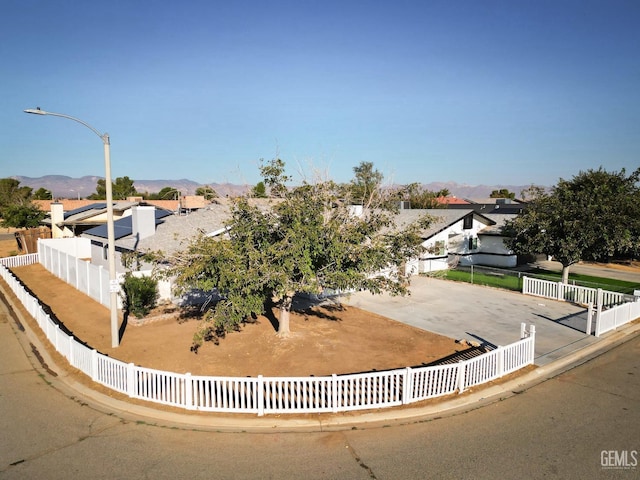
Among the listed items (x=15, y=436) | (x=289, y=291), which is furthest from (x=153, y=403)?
(x=289, y=291)

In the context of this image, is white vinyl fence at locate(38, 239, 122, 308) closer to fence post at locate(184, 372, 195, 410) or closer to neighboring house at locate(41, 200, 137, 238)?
neighboring house at locate(41, 200, 137, 238)

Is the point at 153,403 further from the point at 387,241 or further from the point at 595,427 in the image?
the point at 595,427

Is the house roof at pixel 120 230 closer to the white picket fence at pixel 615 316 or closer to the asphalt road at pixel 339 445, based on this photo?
the asphalt road at pixel 339 445

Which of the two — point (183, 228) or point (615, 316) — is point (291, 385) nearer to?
point (615, 316)

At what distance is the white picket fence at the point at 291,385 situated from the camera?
8742 mm

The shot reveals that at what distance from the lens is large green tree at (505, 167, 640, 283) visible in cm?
1959

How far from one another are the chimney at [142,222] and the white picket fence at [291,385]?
12161 millimetres

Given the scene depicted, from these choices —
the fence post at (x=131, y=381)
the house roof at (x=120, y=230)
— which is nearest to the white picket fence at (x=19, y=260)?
the house roof at (x=120, y=230)

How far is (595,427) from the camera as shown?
27.7 ft

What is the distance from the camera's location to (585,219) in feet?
65.5

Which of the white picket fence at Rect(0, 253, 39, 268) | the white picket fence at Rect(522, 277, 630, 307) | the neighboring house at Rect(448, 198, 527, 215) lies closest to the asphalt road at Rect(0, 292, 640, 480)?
the white picket fence at Rect(522, 277, 630, 307)

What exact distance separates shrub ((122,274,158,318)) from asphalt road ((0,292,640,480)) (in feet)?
20.5

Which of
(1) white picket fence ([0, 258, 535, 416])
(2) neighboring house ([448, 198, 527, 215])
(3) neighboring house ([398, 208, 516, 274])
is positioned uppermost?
(2) neighboring house ([448, 198, 527, 215])

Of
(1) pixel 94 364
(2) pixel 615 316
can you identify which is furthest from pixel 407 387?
(2) pixel 615 316
